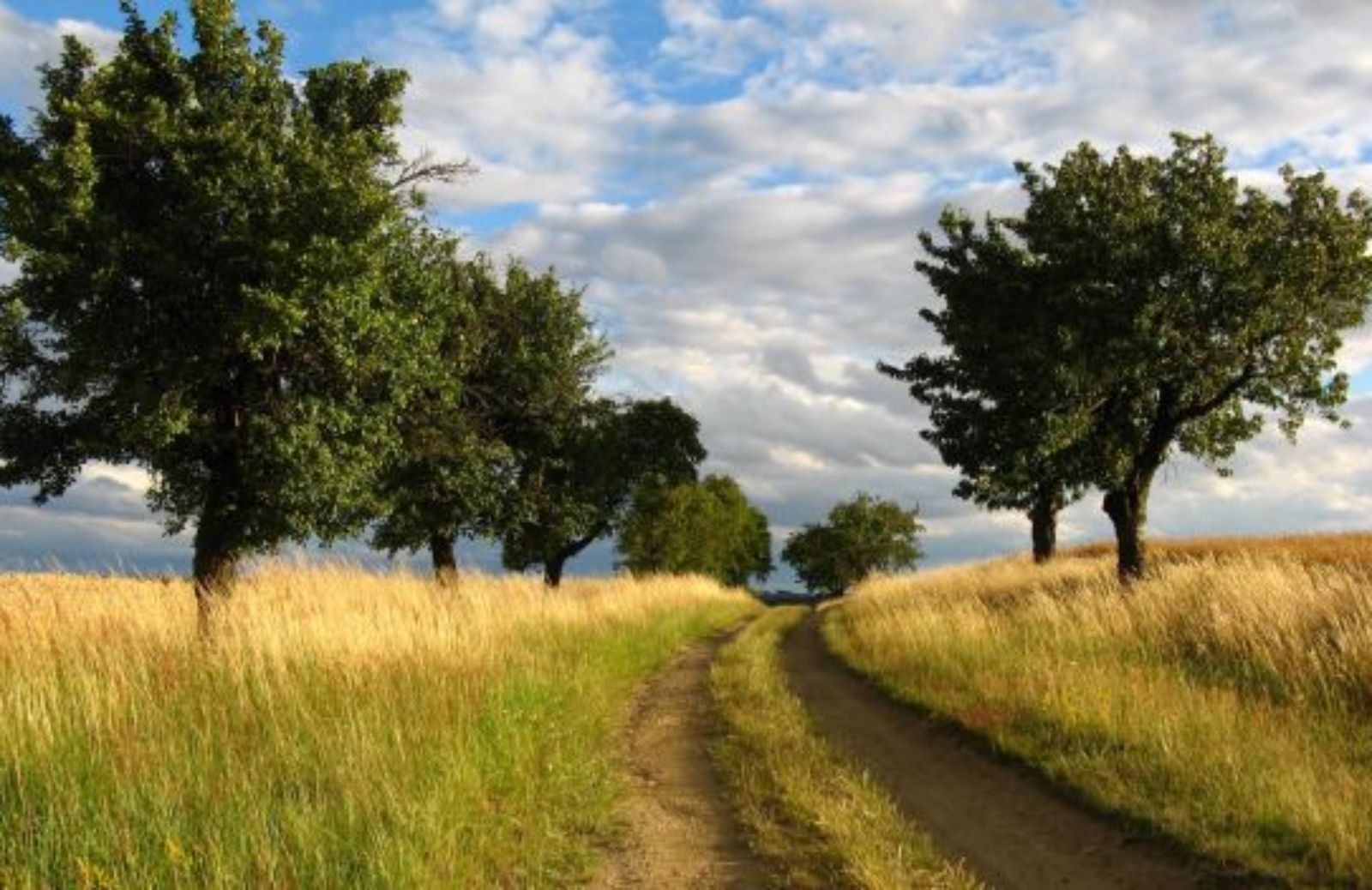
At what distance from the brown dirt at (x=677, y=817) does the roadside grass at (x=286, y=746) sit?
0.99 feet

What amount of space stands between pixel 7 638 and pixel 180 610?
3231mm

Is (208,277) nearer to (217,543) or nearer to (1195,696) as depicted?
(217,543)

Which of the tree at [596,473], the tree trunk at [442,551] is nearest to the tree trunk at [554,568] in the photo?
the tree at [596,473]

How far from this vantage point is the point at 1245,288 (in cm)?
2294

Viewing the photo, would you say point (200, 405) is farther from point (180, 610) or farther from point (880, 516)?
point (880, 516)

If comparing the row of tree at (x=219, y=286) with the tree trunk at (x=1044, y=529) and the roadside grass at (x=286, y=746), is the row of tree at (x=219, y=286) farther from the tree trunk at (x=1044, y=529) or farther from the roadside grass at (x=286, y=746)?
the tree trunk at (x=1044, y=529)

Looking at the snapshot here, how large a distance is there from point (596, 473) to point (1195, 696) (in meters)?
22.9

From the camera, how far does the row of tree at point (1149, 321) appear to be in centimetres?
2345

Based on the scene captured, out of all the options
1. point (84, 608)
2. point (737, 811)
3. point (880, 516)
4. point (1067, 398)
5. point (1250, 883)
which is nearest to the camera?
point (1250, 883)

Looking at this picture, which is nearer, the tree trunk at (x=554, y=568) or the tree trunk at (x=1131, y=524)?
the tree trunk at (x=1131, y=524)

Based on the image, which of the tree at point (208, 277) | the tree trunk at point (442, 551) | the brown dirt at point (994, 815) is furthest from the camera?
the tree trunk at point (442, 551)

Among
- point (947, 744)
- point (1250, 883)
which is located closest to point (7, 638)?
point (947, 744)

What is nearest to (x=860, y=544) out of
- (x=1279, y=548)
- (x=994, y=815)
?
(x=1279, y=548)

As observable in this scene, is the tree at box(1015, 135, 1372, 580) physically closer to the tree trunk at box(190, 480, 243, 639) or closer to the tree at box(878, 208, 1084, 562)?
the tree at box(878, 208, 1084, 562)
